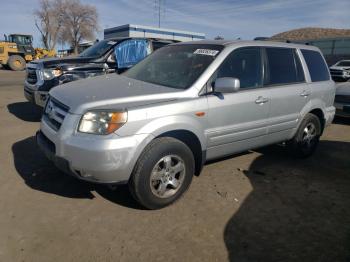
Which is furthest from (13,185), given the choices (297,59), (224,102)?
(297,59)

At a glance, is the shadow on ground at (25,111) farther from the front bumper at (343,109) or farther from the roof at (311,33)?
the roof at (311,33)

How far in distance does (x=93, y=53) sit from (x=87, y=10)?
209 ft

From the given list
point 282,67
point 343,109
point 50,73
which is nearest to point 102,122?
point 282,67

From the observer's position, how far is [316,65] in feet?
17.6

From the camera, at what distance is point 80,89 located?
371 centimetres

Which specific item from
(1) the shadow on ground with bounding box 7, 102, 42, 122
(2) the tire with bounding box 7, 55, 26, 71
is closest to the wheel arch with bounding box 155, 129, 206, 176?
(1) the shadow on ground with bounding box 7, 102, 42, 122

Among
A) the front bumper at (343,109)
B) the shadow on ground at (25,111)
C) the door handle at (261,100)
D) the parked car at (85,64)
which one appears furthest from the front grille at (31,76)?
the front bumper at (343,109)

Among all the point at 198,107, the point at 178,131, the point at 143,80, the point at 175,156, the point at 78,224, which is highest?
the point at 143,80

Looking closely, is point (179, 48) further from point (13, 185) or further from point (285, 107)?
point (13, 185)

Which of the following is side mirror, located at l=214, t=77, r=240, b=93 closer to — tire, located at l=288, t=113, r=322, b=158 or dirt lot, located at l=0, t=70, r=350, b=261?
dirt lot, located at l=0, t=70, r=350, b=261

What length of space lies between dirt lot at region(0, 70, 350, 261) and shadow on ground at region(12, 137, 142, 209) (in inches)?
0.5

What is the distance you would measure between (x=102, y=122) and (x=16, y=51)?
27662 millimetres

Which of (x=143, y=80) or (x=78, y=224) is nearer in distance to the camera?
(x=78, y=224)

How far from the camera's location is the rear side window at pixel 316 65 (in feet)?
17.0
